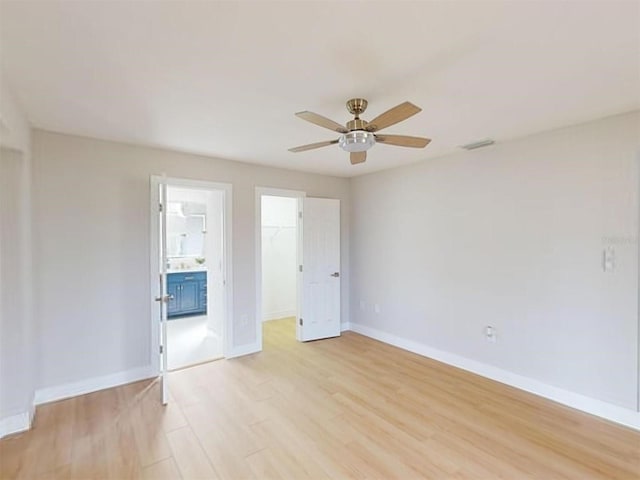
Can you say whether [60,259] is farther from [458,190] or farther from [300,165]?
[458,190]

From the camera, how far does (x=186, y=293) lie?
622 centimetres

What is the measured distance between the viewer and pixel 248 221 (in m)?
4.29

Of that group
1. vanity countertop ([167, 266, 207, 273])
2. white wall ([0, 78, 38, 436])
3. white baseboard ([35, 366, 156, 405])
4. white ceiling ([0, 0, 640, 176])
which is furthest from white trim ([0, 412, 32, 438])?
vanity countertop ([167, 266, 207, 273])

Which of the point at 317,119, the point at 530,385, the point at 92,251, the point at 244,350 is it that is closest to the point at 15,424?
the point at 92,251

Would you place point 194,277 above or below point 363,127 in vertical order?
below

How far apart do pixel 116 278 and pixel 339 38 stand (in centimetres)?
317

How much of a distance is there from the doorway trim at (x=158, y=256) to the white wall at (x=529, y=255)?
7.33 feet

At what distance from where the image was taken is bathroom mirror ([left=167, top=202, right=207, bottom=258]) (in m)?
6.80

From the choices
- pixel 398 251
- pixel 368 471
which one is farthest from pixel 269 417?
pixel 398 251

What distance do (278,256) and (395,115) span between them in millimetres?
4738

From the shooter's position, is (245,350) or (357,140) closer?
(357,140)

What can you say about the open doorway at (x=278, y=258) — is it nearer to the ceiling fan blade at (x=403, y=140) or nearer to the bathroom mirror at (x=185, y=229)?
the bathroom mirror at (x=185, y=229)

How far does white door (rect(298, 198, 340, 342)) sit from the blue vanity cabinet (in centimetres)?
261

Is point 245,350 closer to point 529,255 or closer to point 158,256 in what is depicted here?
point 158,256
